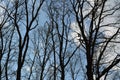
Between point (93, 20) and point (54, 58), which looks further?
point (54, 58)

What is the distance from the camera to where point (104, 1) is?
16547 millimetres

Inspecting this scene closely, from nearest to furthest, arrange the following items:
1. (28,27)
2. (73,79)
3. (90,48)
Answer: (90,48) < (28,27) < (73,79)

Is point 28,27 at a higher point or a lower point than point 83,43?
higher

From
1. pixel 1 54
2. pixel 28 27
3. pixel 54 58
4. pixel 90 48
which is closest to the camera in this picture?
pixel 90 48

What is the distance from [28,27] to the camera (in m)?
19.9

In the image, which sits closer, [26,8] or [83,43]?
[83,43]

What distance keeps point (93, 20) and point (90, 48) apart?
1629mm

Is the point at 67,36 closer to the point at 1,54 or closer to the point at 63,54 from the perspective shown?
the point at 63,54

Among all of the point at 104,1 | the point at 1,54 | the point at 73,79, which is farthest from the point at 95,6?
the point at 73,79

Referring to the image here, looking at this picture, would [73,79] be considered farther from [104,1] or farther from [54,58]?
[104,1]

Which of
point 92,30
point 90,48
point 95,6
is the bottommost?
point 90,48

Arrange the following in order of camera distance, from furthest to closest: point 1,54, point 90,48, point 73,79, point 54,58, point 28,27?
point 73,79
point 54,58
point 1,54
point 28,27
point 90,48

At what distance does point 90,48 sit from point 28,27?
559 cm

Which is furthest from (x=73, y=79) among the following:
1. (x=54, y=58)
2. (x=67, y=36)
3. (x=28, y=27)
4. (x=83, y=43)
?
(x=83, y=43)
